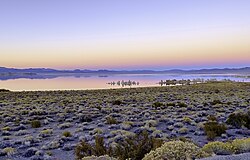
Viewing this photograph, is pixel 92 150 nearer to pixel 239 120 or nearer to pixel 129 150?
pixel 129 150

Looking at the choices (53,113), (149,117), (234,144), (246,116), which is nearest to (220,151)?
(234,144)

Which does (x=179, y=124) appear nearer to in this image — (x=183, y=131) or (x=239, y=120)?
(x=183, y=131)

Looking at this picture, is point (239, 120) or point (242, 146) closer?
point (242, 146)

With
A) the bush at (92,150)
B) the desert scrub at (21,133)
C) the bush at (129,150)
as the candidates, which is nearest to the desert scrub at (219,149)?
the bush at (129,150)

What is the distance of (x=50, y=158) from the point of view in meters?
9.91

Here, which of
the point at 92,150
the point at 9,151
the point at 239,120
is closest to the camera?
the point at 92,150

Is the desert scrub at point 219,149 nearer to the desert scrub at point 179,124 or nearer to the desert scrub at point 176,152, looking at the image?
the desert scrub at point 176,152

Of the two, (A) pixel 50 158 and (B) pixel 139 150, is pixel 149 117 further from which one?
(B) pixel 139 150

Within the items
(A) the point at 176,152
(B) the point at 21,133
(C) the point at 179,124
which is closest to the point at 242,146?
(A) the point at 176,152

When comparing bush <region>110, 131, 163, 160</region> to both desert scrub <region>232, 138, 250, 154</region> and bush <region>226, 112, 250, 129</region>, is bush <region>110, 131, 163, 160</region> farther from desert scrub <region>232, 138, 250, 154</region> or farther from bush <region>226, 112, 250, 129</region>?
bush <region>226, 112, 250, 129</region>

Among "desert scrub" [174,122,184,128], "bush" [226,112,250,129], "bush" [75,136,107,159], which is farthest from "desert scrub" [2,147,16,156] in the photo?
"bush" [226,112,250,129]

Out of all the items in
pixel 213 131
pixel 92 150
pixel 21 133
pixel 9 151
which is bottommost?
pixel 21 133

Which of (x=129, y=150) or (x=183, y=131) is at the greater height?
(x=129, y=150)

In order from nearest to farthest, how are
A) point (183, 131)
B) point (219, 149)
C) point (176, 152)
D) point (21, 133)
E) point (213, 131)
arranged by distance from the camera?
point (176, 152)
point (219, 149)
point (213, 131)
point (183, 131)
point (21, 133)
